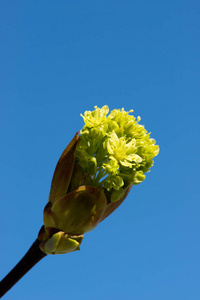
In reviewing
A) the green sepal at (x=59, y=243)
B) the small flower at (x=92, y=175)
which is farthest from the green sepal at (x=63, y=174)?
the green sepal at (x=59, y=243)

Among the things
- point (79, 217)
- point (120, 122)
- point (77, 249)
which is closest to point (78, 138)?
point (120, 122)

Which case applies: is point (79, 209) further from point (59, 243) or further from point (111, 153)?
point (111, 153)

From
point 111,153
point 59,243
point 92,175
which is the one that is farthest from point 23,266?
point 111,153

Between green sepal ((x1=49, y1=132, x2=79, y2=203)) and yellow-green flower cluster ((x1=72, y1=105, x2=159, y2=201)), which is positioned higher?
yellow-green flower cluster ((x1=72, y1=105, x2=159, y2=201))

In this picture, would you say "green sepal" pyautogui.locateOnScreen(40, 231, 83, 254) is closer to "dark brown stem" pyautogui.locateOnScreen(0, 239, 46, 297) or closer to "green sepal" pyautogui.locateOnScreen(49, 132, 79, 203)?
"dark brown stem" pyautogui.locateOnScreen(0, 239, 46, 297)

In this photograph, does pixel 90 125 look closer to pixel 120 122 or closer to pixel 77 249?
pixel 120 122

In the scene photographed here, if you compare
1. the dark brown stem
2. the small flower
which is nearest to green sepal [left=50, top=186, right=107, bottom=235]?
the small flower
